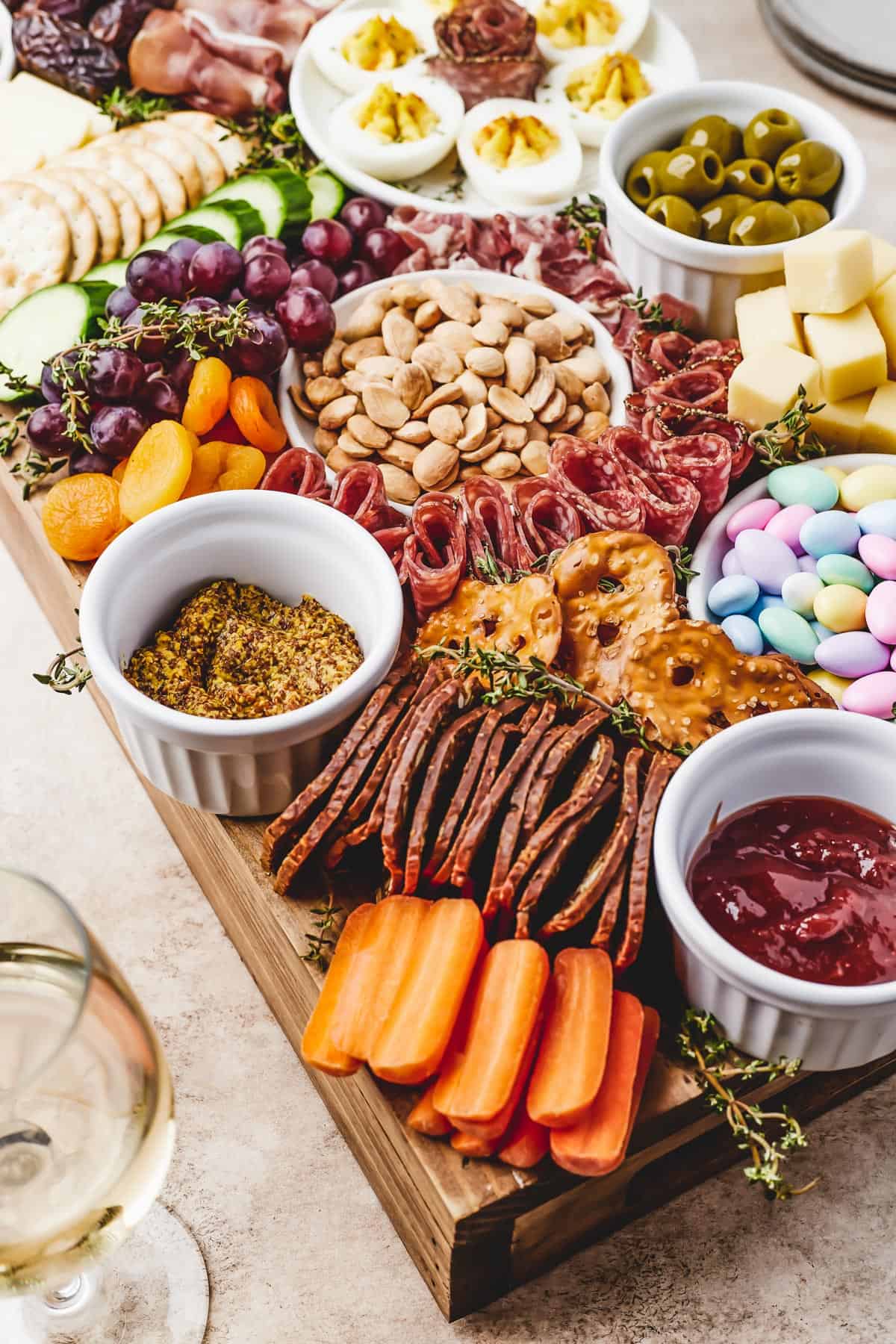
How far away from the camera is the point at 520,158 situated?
2.28m

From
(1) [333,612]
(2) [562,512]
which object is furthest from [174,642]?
(2) [562,512]

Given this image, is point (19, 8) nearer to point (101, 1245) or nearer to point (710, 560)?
point (710, 560)

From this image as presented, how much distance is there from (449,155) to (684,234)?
651 millimetres

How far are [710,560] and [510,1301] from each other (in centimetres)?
100

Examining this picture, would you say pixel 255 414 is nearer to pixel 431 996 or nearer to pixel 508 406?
pixel 508 406

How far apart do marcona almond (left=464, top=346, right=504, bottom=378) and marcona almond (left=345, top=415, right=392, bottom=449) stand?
0.59ft

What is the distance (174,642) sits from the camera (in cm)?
A: 150

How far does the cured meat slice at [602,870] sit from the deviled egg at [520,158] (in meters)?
1.38

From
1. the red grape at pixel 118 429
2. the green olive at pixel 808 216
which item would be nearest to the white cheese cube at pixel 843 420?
the green olive at pixel 808 216

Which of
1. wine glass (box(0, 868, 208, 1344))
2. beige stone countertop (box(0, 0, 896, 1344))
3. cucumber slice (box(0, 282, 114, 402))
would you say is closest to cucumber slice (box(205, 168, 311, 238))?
cucumber slice (box(0, 282, 114, 402))

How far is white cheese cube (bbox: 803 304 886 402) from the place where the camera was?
1.79m

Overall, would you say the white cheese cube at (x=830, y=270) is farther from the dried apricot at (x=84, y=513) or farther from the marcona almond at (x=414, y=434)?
the dried apricot at (x=84, y=513)

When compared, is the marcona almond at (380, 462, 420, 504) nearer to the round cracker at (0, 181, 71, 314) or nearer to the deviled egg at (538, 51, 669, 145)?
the round cracker at (0, 181, 71, 314)

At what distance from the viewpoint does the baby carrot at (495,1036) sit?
1.17 metres
